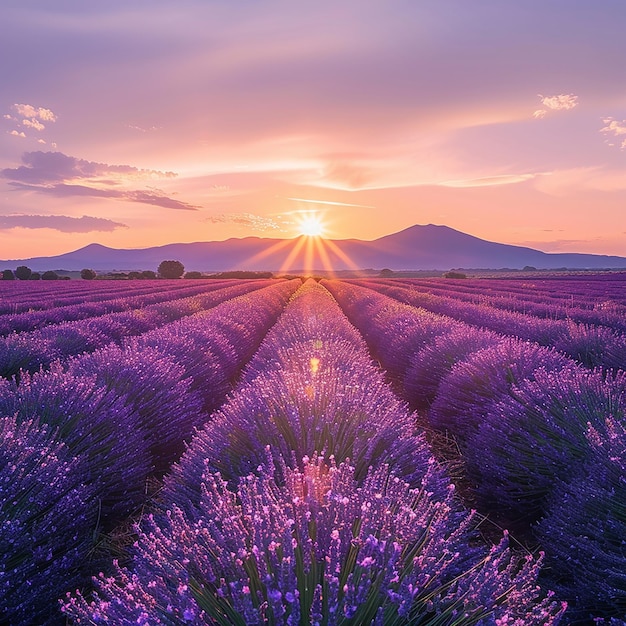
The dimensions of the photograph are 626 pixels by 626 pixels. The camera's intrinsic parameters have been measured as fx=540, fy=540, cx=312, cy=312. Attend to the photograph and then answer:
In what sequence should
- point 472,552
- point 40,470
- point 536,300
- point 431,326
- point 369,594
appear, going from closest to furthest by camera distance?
1. point 369,594
2. point 472,552
3. point 40,470
4. point 431,326
5. point 536,300

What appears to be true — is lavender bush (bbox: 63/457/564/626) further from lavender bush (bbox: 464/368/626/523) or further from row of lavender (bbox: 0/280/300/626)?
lavender bush (bbox: 464/368/626/523)

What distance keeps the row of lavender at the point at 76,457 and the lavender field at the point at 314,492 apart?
0.05 ft

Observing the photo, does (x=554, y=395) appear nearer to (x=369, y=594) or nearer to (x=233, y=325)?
(x=369, y=594)

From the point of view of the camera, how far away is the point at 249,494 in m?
1.72

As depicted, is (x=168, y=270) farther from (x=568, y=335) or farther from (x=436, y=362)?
(x=436, y=362)

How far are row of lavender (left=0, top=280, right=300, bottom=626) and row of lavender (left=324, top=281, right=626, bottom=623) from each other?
7.04 feet

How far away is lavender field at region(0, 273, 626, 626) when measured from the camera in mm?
1454

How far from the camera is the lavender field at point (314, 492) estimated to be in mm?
1454

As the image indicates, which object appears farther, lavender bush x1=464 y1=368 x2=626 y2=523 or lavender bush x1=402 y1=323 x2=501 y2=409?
lavender bush x1=402 y1=323 x2=501 y2=409

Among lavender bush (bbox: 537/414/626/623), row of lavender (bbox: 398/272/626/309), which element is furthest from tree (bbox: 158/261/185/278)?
lavender bush (bbox: 537/414/626/623)

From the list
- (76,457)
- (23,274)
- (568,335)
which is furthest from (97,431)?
(23,274)

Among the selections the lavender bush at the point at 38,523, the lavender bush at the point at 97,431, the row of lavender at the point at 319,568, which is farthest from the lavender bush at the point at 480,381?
the lavender bush at the point at 38,523

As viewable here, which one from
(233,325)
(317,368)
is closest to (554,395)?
(317,368)

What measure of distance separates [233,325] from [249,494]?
7.04m
